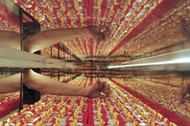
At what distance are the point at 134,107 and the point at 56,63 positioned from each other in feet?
3.08

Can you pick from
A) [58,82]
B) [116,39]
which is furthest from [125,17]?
[58,82]

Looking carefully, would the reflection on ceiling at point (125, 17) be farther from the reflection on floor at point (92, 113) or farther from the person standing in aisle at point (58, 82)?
the reflection on floor at point (92, 113)

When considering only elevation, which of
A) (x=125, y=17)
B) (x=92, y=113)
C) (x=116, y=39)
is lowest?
(x=92, y=113)

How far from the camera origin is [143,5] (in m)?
1.64

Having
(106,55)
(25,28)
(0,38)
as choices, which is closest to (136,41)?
(106,55)

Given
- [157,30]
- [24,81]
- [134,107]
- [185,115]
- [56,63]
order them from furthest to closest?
1. [56,63]
2. [157,30]
3. [24,81]
4. [134,107]
5. [185,115]

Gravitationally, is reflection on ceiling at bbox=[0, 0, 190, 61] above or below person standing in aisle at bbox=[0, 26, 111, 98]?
above

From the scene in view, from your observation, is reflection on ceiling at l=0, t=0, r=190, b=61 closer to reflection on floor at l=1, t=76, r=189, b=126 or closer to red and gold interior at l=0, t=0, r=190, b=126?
red and gold interior at l=0, t=0, r=190, b=126

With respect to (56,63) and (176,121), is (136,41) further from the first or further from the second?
(176,121)

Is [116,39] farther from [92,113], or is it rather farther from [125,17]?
[92,113]

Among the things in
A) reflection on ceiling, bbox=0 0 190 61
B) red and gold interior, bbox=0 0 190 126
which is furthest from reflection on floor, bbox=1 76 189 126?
reflection on ceiling, bbox=0 0 190 61

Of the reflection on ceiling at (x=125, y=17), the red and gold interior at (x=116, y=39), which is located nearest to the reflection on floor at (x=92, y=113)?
the red and gold interior at (x=116, y=39)

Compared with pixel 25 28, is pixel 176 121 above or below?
below

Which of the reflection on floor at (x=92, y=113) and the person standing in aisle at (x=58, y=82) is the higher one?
the person standing in aisle at (x=58, y=82)
